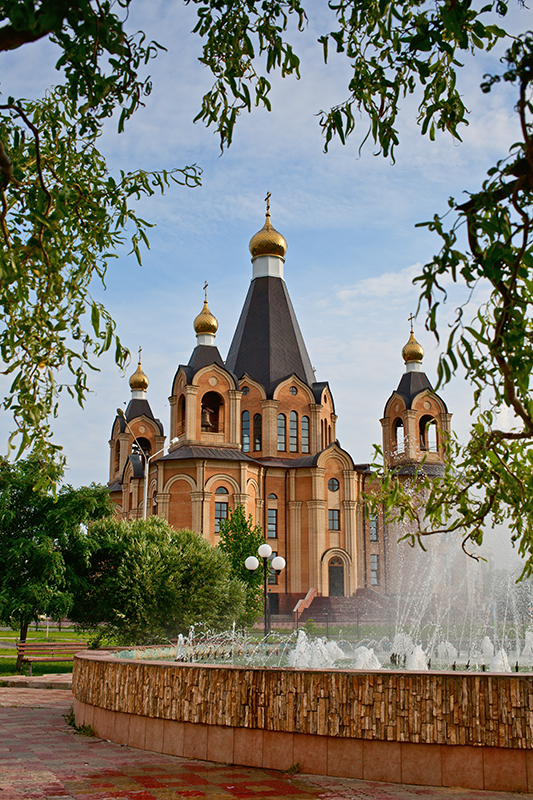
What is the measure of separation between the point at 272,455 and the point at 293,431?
6.65 feet

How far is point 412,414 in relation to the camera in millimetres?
46094

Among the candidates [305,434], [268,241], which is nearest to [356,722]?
[305,434]

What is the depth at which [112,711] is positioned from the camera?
842cm

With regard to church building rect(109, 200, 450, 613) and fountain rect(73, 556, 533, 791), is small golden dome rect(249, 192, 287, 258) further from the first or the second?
fountain rect(73, 556, 533, 791)

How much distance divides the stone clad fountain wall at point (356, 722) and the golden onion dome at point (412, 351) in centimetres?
4249

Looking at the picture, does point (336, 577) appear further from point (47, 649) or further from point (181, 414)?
point (47, 649)

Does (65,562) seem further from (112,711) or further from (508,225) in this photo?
(508,225)

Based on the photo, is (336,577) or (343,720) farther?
(336,577)

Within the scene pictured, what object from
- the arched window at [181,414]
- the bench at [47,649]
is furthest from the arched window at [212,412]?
the bench at [47,649]

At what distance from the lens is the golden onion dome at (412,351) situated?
1912 inches

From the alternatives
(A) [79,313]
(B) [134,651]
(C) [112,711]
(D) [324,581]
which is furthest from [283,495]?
(A) [79,313]

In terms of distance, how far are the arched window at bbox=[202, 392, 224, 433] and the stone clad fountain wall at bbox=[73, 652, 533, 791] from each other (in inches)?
1246

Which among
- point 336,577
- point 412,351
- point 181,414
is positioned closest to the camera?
point 336,577

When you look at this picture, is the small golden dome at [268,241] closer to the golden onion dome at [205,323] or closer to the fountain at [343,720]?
the golden onion dome at [205,323]
